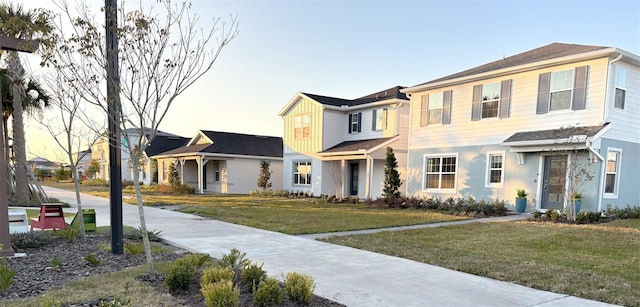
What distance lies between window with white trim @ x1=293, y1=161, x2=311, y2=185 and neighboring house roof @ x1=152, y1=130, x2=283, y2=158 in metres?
3.89

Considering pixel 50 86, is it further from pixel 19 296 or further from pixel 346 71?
pixel 346 71

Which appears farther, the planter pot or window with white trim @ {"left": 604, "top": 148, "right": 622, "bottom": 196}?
the planter pot

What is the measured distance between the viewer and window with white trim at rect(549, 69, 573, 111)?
11898 millimetres

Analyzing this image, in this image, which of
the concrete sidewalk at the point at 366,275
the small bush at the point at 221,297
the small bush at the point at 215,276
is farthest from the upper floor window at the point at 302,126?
the small bush at the point at 221,297

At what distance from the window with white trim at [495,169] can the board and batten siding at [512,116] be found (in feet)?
1.75

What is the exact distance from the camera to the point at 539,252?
683 cm

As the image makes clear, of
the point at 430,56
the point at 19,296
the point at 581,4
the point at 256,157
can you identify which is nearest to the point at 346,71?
the point at 430,56

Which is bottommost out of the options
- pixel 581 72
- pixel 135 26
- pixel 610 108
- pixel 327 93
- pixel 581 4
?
pixel 135 26

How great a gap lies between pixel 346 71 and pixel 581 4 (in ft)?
29.6

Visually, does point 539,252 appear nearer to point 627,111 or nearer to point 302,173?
point 627,111

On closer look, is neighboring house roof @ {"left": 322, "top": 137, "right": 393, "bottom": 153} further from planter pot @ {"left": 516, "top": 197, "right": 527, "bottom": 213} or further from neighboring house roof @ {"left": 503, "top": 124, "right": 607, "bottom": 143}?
planter pot @ {"left": 516, "top": 197, "right": 527, "bottom": 213}

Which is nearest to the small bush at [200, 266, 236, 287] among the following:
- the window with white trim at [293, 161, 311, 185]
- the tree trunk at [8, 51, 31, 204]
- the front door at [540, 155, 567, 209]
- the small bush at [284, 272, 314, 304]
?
the small bush at [284, 272, 314, 304]

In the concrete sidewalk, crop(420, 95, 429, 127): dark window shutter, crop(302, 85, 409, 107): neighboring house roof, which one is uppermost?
crop(302, 85, 409, 107): neighboring house roof

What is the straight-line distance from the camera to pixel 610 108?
11234 mm
